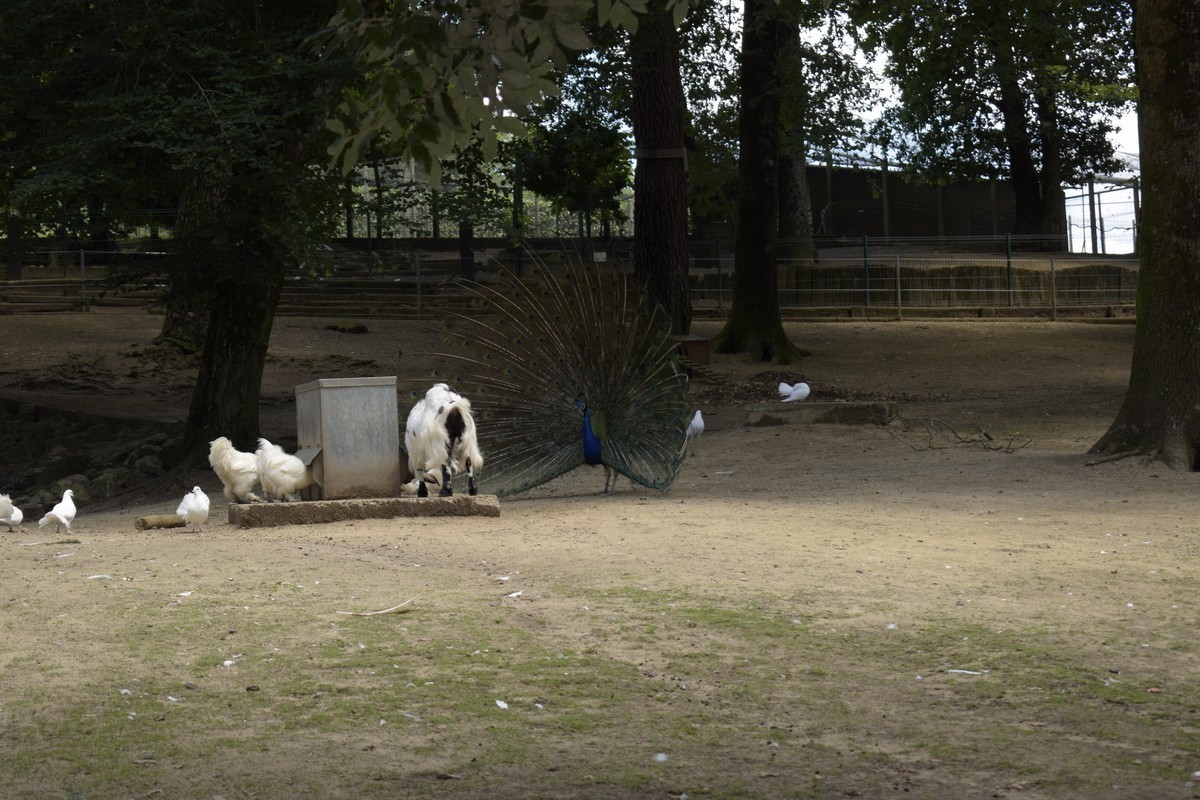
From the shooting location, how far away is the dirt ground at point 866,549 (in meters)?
5.80

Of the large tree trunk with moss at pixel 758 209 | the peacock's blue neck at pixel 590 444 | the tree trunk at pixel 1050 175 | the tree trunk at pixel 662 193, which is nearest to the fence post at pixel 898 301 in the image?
the large tree trunk with moss at pixel 758 209

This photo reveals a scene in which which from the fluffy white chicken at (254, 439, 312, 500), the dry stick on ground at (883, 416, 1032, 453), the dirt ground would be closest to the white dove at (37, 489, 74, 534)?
the dirt ground

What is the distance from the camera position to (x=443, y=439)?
12.4 meters

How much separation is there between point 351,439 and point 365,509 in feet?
2.57

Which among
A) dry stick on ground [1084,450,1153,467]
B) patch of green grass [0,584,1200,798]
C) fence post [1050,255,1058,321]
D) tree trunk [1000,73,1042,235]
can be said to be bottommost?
patch of green grass [0,584,1200,798]

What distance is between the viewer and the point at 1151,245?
14.4 m

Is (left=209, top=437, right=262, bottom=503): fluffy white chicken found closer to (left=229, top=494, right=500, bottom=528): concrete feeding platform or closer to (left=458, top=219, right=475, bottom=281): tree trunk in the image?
(left=229, top=494, right=500, bottom=528): concrete feeding platform

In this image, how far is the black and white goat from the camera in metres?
12.4

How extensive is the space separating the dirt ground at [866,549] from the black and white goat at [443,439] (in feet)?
1.99

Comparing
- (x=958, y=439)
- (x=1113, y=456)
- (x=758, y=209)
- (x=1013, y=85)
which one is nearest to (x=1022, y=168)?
(x=1013, y=85)

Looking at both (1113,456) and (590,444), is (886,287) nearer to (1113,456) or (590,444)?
(1113,456)

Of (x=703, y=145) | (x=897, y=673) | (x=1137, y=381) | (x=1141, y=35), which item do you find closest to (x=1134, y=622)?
(x=897, y=673)

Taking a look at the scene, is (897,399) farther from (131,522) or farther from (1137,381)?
(131,522)

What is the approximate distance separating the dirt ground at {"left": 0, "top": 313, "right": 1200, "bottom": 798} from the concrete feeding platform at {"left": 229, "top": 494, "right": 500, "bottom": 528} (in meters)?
0.28
